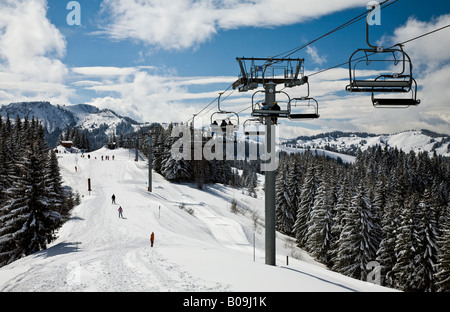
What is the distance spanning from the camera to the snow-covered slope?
1321 centimetres

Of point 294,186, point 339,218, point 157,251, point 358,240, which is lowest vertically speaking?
point 358,240

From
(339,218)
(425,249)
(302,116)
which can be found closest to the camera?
(302,116)

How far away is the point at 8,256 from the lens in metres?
27.0

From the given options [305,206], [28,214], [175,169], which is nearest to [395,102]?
[28,214]

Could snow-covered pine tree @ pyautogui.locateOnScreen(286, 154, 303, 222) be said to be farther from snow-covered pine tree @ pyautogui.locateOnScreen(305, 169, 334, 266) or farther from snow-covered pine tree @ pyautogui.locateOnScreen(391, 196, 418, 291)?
snow-covered pine tree @ pyautogui.locateOnScreen(391, 196, 418, 291)

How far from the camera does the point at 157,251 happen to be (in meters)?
20.7

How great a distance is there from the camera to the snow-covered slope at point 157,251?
1321cm

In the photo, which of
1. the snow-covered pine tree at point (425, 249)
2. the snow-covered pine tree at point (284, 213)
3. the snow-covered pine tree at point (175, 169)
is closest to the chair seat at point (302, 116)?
the snow-covered pine tree at point (425, 249)

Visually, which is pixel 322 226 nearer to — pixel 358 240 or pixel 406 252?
pixel 358 240

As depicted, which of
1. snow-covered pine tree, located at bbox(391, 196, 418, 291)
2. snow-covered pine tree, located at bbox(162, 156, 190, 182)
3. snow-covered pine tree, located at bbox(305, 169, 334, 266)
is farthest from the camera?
snow-covered pine tree, located at bbox(162, 156, 190, 182)

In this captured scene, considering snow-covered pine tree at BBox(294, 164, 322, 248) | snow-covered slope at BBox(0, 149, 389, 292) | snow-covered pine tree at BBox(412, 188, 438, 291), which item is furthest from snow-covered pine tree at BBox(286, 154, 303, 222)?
snow-covered pine tree at BBox(412, 188, 438, 291)

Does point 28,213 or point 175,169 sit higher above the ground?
point 175,169
